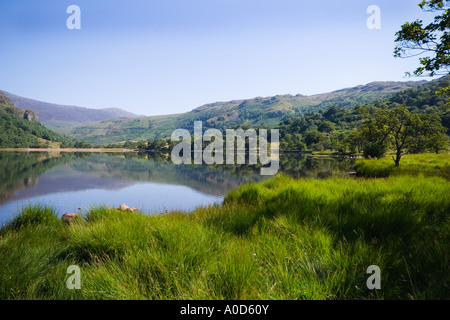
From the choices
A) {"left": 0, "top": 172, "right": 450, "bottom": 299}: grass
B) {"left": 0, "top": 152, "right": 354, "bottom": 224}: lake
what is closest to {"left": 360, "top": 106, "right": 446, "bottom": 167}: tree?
{"left": 0, "top": 152, "right": 354, "bottom": 224}: lake

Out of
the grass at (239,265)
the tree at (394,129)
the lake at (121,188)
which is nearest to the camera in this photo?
the grass at (239,265)

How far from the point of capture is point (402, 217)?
5.50m

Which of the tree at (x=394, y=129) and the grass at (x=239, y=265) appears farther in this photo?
the tree at (x=394, y=129)

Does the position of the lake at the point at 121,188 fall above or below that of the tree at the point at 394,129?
below

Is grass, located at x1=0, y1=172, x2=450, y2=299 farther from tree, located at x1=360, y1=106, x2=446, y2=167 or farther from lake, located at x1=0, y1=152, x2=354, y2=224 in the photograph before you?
tree, located at x1=360, y1=106, x2=446, y2=167

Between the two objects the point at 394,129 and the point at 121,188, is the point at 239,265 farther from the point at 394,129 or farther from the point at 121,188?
the point at 394,129

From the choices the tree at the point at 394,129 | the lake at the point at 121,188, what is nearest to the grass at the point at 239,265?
the lake at the point at 121,188

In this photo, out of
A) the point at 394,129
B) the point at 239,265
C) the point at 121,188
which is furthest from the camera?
the point at 394,129

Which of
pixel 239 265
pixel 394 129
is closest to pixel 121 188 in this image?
pixel 239 265

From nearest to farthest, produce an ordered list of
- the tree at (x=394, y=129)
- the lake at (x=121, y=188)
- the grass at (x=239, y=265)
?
the grass at (x=239, y=265)
the lake at (x=121, y=188)
the tree at (x=394, y=129)

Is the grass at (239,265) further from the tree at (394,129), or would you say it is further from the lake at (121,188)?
the tree at (394,129)

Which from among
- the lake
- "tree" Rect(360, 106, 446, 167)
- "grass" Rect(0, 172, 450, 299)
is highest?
"tree" Rect(360, 106, 446, 167)
